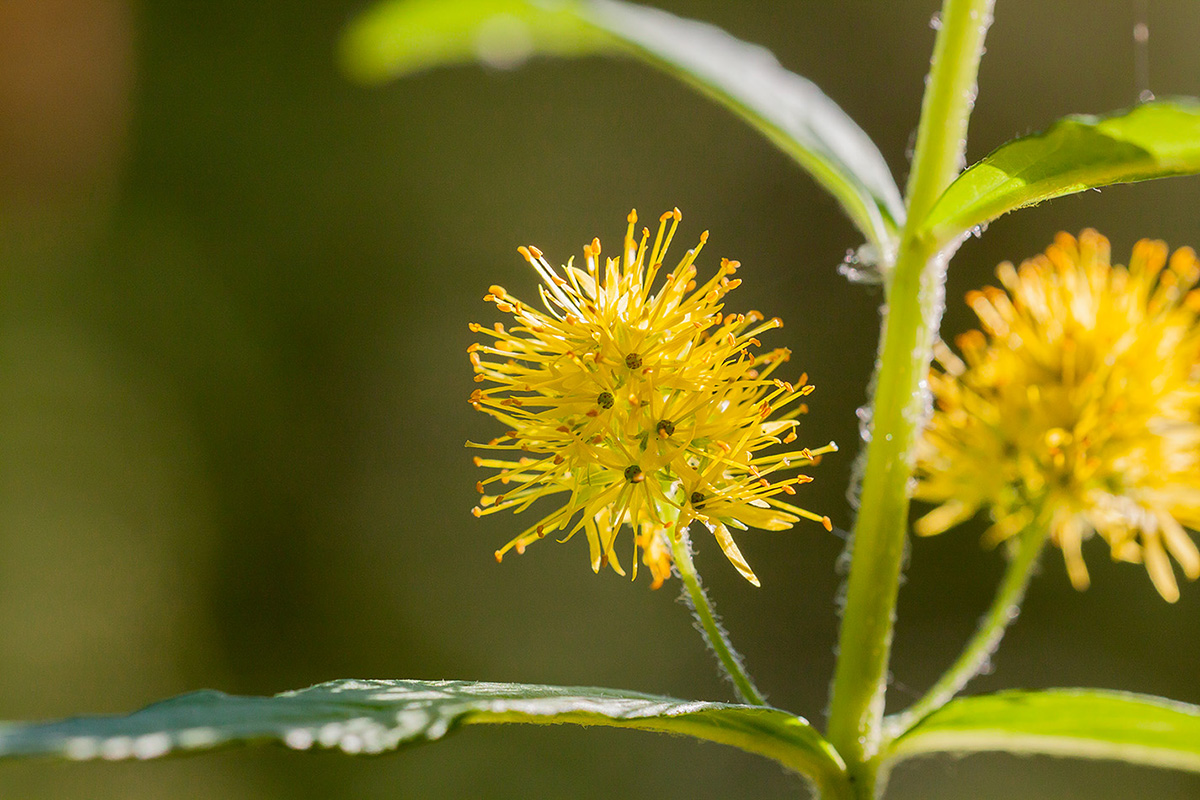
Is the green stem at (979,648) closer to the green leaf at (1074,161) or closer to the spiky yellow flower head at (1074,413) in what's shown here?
the spiky yellow flower head at (1074,413)

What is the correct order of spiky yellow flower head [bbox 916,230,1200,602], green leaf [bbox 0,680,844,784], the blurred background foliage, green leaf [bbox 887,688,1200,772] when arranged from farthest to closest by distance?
1. the blurred background foliage
2. spiky yellow flower head [bbox 916,230,1200,602]
3. green leaf [bbox 887,688,1200,772]
4. green leaf [bbox 0,680,844,784]

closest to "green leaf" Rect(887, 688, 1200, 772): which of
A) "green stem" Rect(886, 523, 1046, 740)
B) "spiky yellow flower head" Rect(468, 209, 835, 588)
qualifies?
"green stem" Rect(886, 523, 1046, 740)

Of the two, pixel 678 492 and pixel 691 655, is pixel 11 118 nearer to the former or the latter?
pixel 691 655

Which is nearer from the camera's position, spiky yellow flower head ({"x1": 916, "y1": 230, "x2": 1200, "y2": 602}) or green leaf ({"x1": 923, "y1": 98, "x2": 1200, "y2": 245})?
green leaf ({"x1": 923, "y1": 98, "x2": 1200, "y2": 245})

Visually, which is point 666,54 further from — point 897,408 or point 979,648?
point 979,648

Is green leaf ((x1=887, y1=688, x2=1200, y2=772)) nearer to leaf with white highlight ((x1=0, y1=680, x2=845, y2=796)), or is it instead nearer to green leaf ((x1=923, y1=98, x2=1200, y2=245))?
leaf with white highlight ((x1=0, y1=680, x2=845, y2=796))

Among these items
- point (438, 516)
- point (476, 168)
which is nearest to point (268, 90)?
point (476, 168)

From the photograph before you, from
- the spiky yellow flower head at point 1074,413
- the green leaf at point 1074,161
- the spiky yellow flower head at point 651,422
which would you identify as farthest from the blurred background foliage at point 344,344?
the green leaf at point 1074,161
